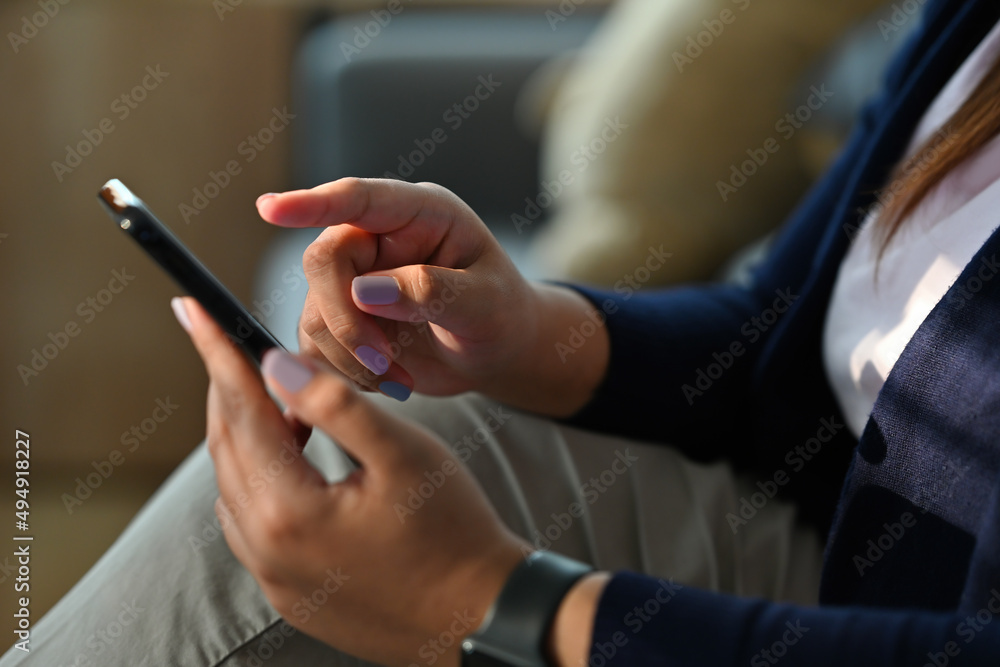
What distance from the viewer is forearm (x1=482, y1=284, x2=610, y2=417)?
490mm

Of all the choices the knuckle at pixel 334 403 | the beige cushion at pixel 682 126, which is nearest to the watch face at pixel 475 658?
the knuckle at pixel 334 403

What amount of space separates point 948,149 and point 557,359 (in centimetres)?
25

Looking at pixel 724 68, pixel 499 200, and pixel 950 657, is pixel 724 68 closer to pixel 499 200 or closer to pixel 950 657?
pixel 499 200

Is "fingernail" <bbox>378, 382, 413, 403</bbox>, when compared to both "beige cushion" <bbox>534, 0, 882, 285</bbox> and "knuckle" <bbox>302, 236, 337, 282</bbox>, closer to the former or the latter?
"knuckle" <bbox>302, 236, 337, 282</bbox>

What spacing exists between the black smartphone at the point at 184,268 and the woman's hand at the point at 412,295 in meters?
0.04

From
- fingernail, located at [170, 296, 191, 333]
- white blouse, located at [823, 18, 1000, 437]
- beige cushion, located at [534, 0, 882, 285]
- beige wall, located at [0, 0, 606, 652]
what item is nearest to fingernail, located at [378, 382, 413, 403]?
fingernail, located at [170, 296, 191, 333]

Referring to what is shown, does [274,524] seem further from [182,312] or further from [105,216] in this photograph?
[105,216]

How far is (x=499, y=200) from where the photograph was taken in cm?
131

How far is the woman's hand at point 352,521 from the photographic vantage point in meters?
0.32

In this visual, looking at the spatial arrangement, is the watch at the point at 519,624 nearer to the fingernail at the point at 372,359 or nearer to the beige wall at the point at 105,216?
the fingernail at the point at 372,359

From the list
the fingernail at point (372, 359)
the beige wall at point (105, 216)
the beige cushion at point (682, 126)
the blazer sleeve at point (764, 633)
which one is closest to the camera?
the blazer sleeve at point (764, 633)

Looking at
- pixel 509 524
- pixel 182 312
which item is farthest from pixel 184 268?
pixel 509 524

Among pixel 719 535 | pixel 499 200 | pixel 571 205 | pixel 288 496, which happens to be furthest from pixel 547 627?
pixel 499 200

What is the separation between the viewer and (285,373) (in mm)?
309
